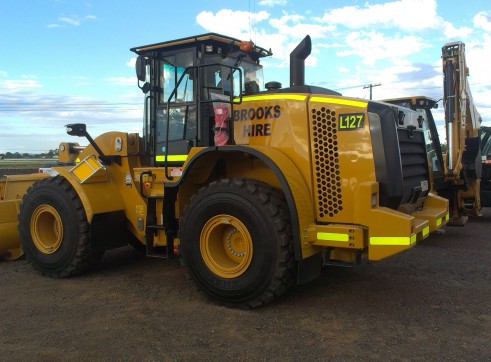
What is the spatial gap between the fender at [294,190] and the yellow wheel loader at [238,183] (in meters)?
0.01

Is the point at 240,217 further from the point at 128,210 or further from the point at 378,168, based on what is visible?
the point at 128,210

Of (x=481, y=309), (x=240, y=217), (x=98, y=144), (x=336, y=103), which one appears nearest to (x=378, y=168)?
(x=336, y=103)

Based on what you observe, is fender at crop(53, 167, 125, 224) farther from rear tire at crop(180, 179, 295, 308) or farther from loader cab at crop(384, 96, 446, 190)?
loader cab at crop(384, 96, 446, 190)

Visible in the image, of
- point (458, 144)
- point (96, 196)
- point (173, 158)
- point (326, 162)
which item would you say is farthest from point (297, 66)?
point (458, 144)

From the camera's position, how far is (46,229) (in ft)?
20.3

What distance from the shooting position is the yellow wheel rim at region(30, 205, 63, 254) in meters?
5.91

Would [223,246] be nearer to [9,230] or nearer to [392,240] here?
[392,240]

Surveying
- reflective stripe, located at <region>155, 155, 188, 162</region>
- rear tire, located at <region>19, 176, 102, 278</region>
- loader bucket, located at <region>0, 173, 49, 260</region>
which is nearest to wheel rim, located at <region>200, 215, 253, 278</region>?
reflective stripe, located at <region>155, 155, 188, 162</region>

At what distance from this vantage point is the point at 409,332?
4.00 m

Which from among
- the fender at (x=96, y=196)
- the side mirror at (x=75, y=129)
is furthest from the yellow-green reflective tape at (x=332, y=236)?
the side mirror at (x=75, y=129)

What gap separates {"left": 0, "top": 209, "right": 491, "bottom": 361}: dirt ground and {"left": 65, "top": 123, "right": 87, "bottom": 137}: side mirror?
179cm

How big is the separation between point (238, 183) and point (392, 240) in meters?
1.50

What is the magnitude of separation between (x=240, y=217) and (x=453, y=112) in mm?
5501

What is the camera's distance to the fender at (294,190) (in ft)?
14.0
